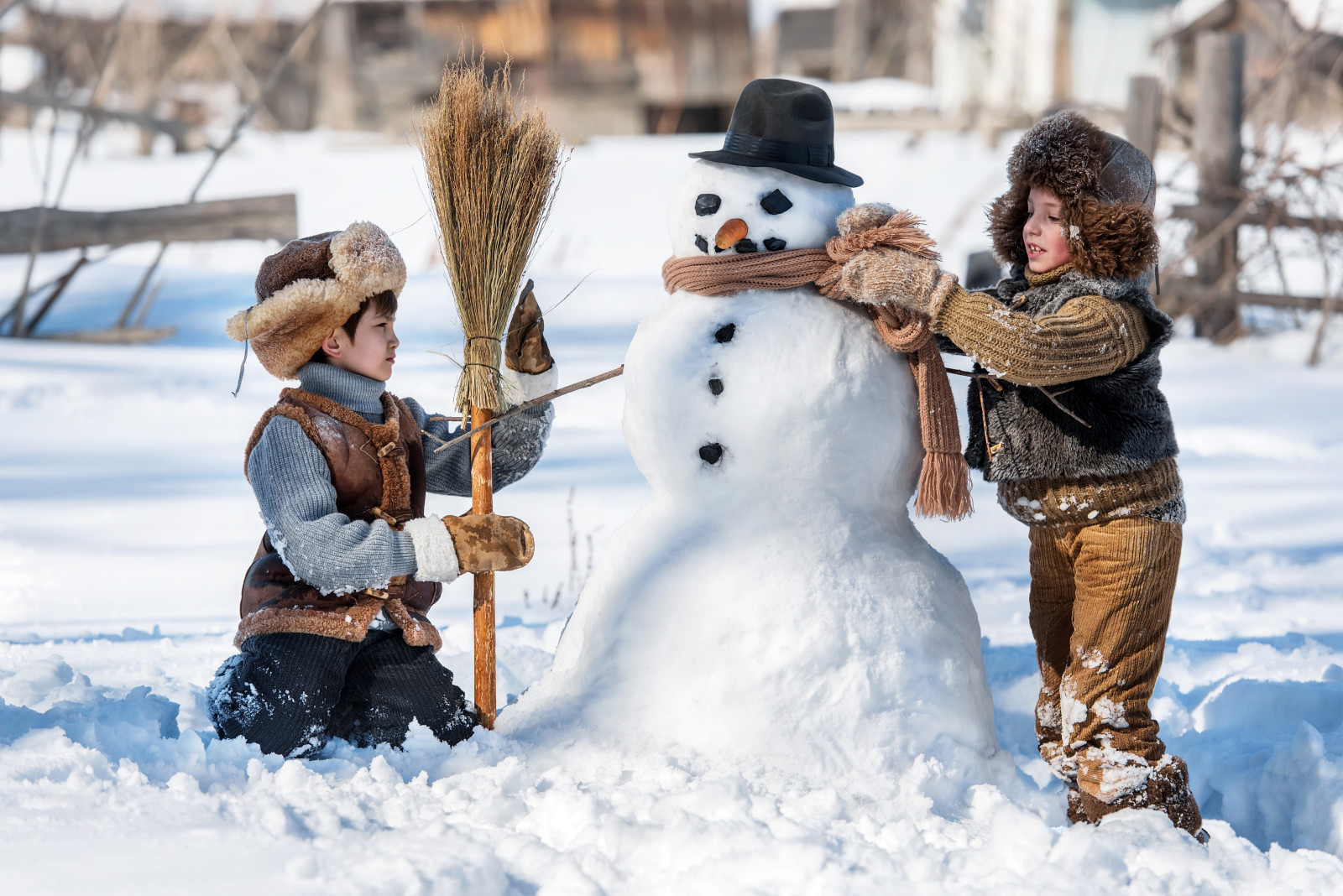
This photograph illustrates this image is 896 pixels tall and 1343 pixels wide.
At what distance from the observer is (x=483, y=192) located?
244 centimetres

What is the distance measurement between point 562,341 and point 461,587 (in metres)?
3.34

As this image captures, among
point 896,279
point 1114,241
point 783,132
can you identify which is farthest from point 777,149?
point 1114,241

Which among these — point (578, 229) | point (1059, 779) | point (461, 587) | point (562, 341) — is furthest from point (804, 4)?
point (1059, 779)

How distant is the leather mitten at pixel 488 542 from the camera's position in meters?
2.38

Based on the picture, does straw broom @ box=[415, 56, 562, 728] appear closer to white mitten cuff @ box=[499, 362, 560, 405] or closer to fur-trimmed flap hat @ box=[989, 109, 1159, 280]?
white mitten cuff @ box=[499, 362, 560, 405]

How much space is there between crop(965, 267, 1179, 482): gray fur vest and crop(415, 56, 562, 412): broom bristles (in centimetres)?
100

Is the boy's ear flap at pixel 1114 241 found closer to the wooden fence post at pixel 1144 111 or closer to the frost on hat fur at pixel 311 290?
the frost on hat fur at pixel 311 290

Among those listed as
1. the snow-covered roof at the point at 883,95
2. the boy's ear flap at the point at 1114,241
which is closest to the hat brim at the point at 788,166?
the boy's ear flap at the point at 1114,241

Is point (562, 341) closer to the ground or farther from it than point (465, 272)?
closer to the ground

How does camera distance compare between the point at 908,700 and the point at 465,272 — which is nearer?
the point at 908,700

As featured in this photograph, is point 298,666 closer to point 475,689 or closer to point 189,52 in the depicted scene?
point 475,689

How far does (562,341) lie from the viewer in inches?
285

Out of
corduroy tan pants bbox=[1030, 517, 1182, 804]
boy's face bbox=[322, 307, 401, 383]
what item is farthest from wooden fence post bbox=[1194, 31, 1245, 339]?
boy's face bbox=[322, 307, 401, 383]

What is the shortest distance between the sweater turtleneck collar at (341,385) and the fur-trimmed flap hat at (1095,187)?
4.55ft
